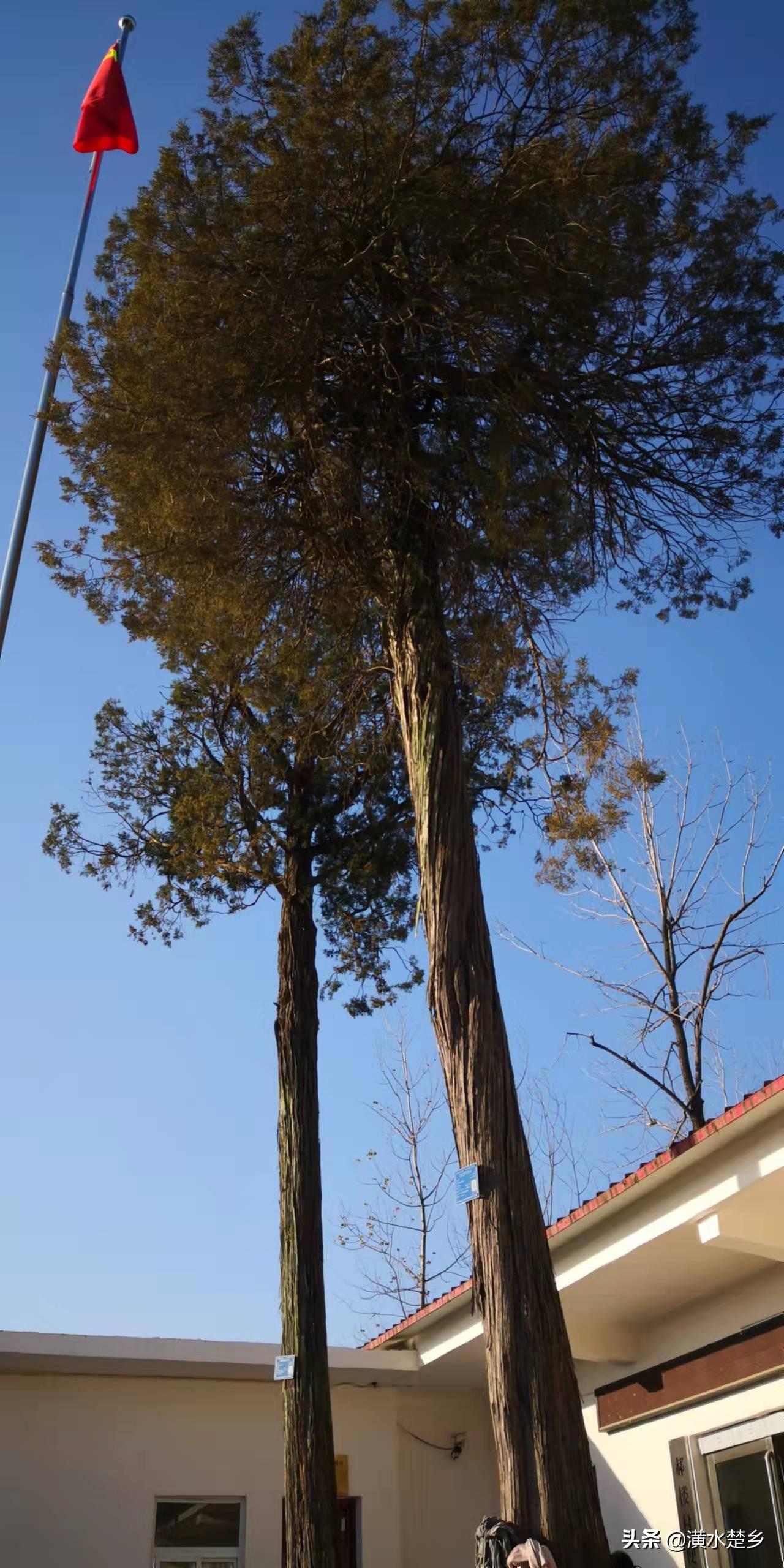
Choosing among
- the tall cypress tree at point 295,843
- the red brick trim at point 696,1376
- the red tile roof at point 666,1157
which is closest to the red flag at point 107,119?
the tall cypress tree at point 295,843

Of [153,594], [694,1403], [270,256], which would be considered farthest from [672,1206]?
[270,256]

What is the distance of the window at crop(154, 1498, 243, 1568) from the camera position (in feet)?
32.6

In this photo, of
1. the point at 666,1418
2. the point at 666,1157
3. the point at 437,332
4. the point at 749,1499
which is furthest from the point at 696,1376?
the point at 437,332

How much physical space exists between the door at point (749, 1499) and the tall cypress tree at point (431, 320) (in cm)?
347

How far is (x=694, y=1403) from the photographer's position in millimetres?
7660

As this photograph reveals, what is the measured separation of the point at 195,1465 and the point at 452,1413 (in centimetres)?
235

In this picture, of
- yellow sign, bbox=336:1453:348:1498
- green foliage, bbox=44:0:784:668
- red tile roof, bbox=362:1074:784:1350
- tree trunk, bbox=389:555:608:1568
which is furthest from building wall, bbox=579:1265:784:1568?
green foliage, bbox=44:0:784:668

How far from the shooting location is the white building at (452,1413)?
6.79 meters

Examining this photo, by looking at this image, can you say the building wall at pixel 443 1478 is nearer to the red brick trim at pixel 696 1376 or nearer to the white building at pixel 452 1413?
the white building at pixel 452 1413

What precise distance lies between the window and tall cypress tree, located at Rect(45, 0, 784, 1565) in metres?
6.95

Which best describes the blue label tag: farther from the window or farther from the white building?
the window

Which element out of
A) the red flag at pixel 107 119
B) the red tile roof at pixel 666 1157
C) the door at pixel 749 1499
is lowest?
the door at pixel 749 1499

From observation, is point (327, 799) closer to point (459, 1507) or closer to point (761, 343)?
point (761, 343)

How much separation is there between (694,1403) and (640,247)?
21.7ft
